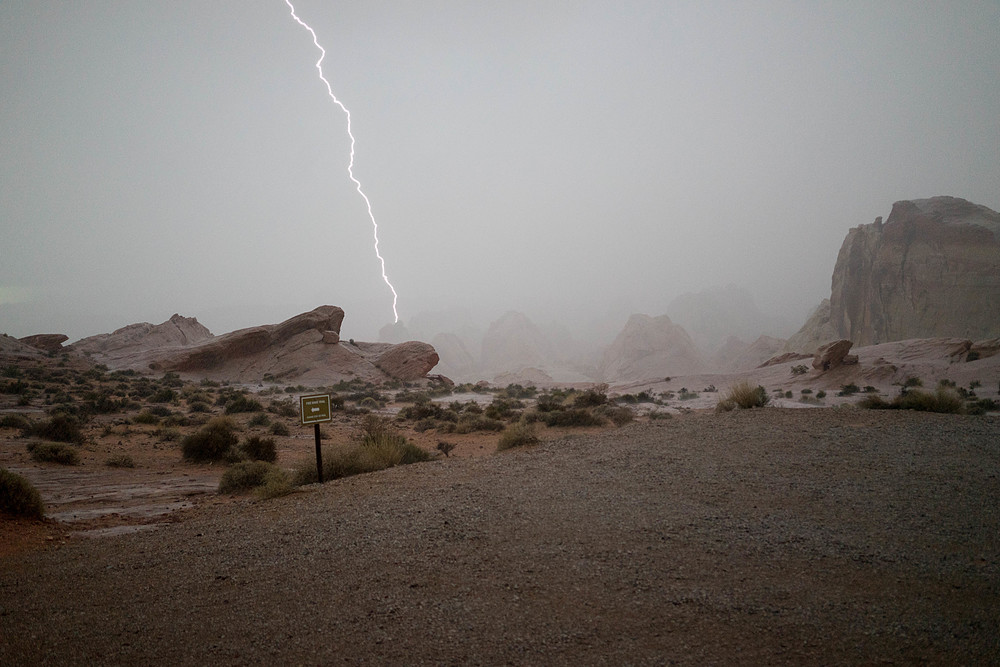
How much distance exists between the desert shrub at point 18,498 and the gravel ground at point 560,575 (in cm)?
198

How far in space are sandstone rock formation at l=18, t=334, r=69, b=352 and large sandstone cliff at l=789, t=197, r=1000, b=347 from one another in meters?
91.6

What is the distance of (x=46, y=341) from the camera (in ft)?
185

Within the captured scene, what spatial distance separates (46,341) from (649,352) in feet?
290

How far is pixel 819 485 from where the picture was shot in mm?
7383

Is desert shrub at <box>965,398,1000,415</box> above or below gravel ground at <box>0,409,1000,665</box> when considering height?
below

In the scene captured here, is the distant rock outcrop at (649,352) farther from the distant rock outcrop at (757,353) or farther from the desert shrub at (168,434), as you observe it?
the desert shrub at (168,434)

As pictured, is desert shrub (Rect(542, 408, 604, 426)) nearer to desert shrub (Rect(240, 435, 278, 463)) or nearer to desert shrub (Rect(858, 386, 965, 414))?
desert shrub (Rect(858, 386, 965, 414))

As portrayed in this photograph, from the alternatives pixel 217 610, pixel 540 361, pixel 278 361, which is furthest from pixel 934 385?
pixel 540 361

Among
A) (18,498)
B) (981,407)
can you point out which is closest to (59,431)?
(18,498)

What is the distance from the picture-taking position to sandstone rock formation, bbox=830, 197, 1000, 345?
52062mm

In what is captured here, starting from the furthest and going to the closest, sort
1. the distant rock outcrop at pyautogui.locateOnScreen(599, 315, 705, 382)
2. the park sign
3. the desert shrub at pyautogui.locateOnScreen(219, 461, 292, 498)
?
the distant rock outcrop at pyautogui.locateOnScreen(599, 315, 705, 382) → the desert shrub at pyautogui.locateOnScreen(219, 461, 292, 498) → the park sign

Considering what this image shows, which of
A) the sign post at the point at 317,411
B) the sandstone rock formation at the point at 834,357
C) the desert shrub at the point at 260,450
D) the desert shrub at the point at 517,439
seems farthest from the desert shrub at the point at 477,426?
the sandstone rock formation at the point at 834,357

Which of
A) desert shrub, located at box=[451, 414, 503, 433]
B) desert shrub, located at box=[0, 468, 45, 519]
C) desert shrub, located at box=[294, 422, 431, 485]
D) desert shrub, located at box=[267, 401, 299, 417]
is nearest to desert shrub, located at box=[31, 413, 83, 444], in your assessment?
desert shrub, located at box=[0, 468, 45, 519]

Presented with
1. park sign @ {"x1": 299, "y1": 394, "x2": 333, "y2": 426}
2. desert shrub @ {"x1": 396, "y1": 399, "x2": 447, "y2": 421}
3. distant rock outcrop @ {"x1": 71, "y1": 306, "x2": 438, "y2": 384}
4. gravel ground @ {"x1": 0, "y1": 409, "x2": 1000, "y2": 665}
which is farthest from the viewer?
distant rock outcrop @ {"x1": 71, "y1": 306, "x2": 438, "y2": 384}
